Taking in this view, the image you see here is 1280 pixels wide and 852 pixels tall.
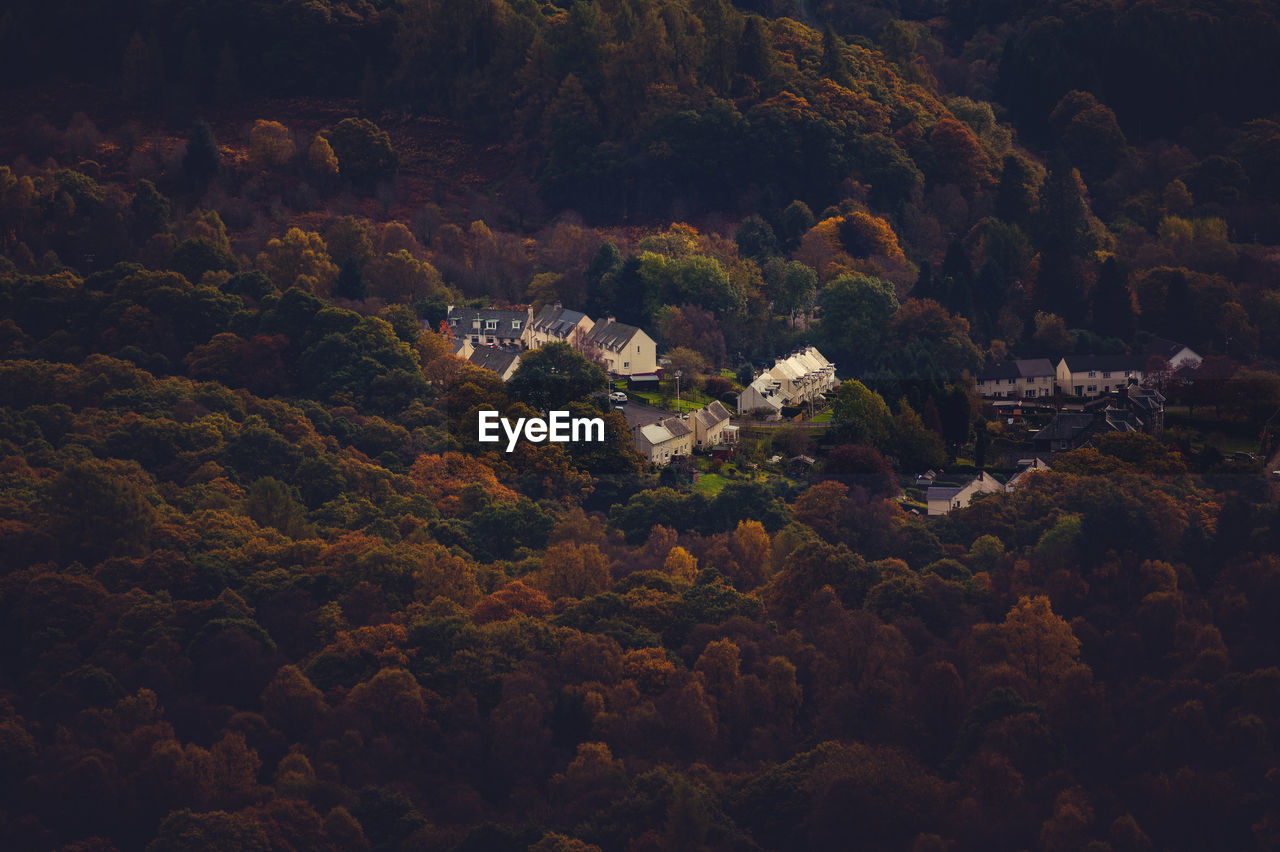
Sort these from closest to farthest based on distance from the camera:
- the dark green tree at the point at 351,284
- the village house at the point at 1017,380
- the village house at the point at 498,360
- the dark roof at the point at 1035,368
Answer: the village house at the point at 498,360 < the village house at the point at 1017,380 < the dark roof at the point at 1035,368 < the dark green tree at the point at 351,284

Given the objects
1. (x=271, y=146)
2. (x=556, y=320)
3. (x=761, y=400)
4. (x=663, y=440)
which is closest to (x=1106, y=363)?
(x=761, y=400)

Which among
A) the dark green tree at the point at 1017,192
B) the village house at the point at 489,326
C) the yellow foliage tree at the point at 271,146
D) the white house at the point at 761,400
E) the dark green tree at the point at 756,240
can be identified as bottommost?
the white house at the point at 761,400

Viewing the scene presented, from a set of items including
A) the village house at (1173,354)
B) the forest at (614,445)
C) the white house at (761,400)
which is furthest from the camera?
the village house at (1173,354)

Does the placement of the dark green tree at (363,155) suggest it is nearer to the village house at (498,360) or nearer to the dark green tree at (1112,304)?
the village house at (498,360)

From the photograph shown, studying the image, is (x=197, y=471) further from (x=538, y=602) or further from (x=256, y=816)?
(x=256, y=816)

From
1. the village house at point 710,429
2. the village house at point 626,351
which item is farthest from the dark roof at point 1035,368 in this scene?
the village house at point 710,429

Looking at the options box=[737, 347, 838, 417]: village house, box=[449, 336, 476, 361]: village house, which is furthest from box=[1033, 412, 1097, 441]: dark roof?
box=[449, 336, 476, 361]: village house

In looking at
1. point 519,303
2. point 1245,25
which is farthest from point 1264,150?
point 519,303
